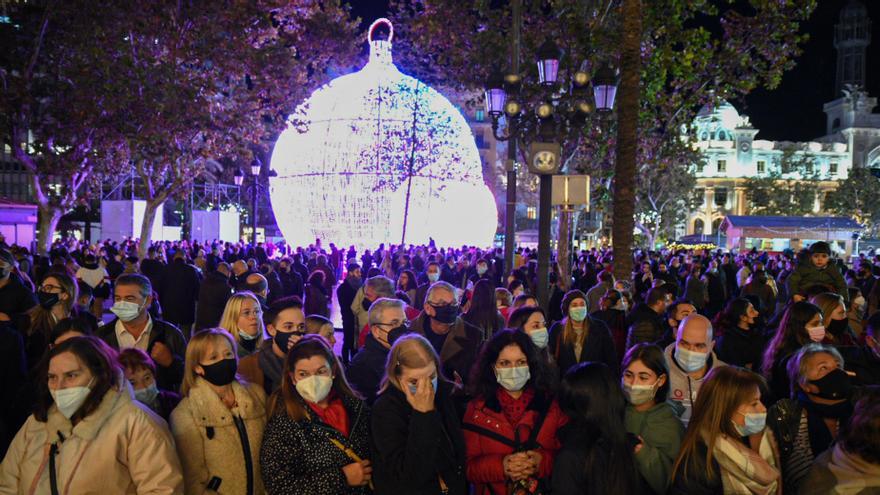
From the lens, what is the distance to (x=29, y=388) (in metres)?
4.13

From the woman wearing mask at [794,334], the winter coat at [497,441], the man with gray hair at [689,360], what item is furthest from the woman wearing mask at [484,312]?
the winter coat at [497,441]

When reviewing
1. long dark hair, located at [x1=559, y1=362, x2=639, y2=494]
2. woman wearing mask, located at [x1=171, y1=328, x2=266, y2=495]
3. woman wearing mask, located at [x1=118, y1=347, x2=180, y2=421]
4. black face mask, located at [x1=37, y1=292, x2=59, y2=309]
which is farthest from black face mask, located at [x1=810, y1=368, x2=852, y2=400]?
Result: black face mask, located at [x1=37, y1=292, x2=59, y2=309]

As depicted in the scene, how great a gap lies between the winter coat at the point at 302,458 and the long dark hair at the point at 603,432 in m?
1.20

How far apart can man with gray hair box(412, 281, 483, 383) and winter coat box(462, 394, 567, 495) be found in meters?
1.59

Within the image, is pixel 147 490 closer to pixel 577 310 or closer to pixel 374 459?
pixel 374 459

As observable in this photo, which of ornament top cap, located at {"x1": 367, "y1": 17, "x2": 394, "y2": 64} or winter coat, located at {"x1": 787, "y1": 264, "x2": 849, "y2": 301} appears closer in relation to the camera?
winter coat, located at {"x1": 787, "y1": 264, "x2": 849, "y2": 301}

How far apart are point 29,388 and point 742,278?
13.8 metres

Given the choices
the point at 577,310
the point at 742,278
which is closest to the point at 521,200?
the point at 742,278

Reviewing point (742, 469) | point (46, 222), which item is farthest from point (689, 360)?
point (46, 222)

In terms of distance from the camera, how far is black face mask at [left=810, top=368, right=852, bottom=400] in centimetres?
378

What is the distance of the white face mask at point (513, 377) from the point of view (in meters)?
3.72

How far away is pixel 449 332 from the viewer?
5.63 meters

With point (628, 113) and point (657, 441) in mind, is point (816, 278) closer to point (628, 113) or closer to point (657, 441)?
point (628, 113)

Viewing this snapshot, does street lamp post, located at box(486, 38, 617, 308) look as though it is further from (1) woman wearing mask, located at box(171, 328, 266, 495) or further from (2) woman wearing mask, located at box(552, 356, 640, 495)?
(1) woman wearing mask, located at box(171, 328, 266, 495)
